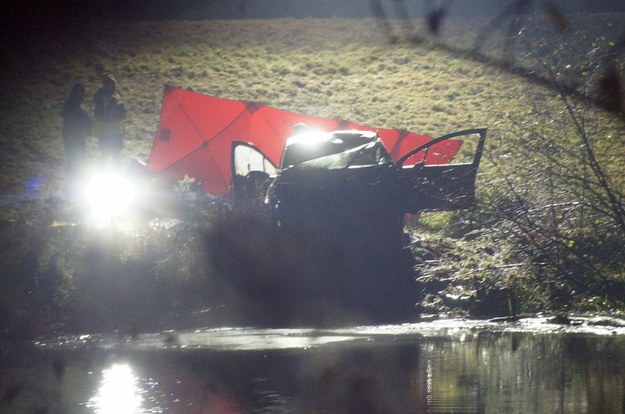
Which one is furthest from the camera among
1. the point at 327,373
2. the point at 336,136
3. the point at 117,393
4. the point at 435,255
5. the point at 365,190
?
the point at 336,136

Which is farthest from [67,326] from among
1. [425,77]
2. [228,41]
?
[228,41]

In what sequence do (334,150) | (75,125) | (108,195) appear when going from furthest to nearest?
(75,125) < (108,195) < (334,150)

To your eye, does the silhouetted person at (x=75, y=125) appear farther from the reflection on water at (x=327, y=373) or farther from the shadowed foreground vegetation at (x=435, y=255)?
the reflection on water at (x=327, y=373)

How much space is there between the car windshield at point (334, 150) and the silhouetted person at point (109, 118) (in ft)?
13.4

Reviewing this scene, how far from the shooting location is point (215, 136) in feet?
76.4

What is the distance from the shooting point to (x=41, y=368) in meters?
11.9

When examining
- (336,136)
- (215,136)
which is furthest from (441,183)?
(215,136)

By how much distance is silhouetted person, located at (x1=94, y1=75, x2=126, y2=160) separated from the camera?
70.6ft

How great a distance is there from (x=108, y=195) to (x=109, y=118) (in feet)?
7.12

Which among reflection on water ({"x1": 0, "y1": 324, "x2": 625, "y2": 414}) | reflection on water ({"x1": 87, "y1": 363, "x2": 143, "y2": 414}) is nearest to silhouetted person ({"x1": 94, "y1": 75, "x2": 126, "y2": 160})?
reflection on water ({"x1": 0, "y1": 324, "x2": 625, "y2": 414})

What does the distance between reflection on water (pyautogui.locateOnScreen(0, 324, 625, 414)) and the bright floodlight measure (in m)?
4.65

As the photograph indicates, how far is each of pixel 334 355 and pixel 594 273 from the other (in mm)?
4080

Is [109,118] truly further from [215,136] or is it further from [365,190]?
[365,190]

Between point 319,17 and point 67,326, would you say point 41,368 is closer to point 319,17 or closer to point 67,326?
point 67,326
